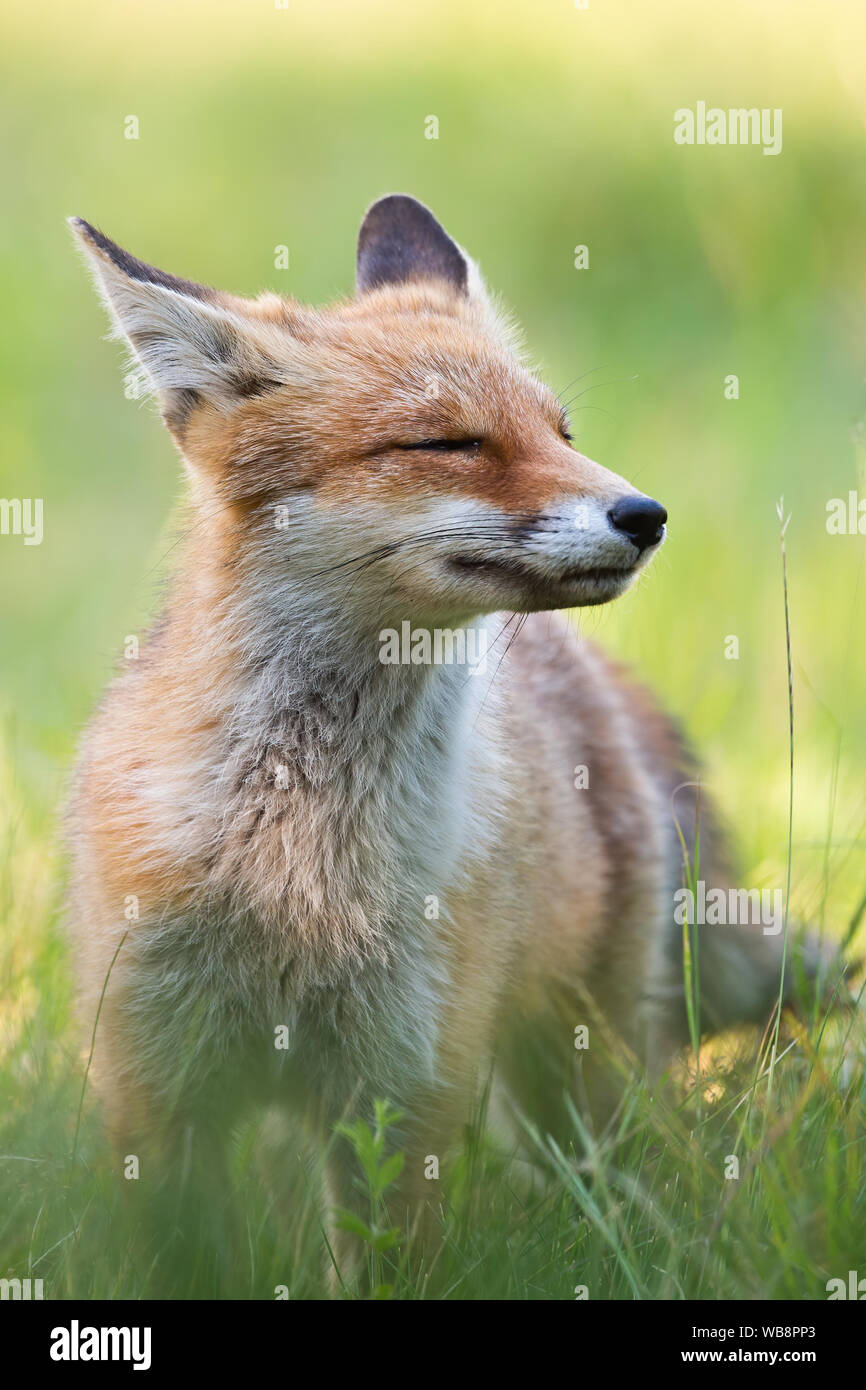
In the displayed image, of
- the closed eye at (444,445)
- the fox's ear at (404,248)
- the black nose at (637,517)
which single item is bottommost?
the black nose at (637,517)

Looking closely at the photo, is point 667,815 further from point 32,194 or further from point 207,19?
point 207,19

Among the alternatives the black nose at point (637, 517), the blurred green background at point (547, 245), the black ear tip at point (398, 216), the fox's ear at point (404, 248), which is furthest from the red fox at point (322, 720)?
the blurred green background at point (547, 245)

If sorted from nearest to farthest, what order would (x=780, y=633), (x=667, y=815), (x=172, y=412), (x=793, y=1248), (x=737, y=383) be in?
(x=793, y=1248) → (x=172, y=412) → (x=667, y=815) → (x=780, y=633) → (x=737, y=383)

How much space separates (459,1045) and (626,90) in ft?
→ 36.5

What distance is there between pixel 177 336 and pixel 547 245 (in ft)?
31.2

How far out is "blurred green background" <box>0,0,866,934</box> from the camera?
9.05 metres

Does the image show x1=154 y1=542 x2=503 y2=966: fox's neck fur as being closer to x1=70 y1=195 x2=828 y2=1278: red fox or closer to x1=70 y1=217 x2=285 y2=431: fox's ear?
x1=70 y1=195 x2=828 y2=1278: red fox

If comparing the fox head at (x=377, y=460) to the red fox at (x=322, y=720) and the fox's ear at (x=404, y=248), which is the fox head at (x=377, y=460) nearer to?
the red fox at (x=322, y=720)

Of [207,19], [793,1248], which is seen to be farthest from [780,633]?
[207,19]

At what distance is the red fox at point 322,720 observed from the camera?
13.0 ft

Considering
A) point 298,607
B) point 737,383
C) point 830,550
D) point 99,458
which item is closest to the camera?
point 298,607

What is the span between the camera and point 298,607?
4.12m

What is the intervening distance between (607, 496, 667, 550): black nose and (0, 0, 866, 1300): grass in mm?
1286

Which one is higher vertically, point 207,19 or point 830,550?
point 207,19
